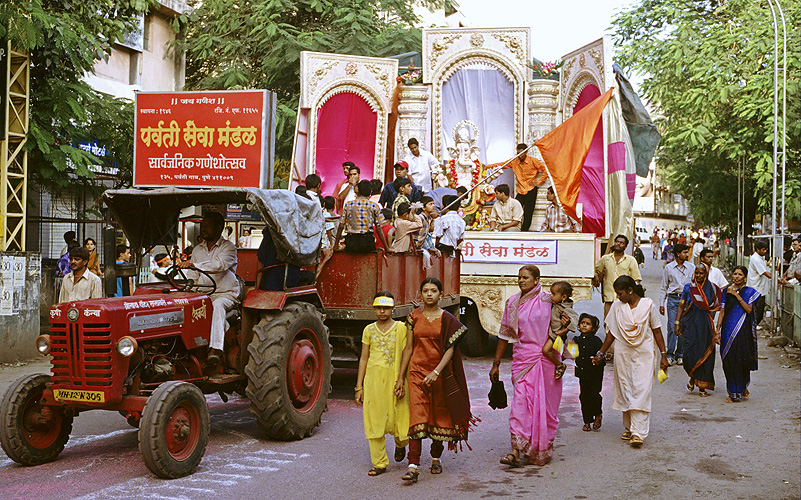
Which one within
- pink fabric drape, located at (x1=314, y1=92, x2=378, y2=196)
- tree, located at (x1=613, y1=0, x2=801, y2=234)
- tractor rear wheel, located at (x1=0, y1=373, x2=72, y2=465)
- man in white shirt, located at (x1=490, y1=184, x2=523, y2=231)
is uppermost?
tree, located at (x1=613, y1=0, x2=801, y2=234)

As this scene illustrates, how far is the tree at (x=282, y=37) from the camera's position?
23.4 meters

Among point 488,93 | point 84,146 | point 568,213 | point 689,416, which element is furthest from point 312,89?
point 689,416

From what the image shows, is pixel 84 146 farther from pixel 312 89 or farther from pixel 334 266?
pixel 334 266

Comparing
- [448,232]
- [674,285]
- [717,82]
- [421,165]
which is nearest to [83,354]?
[448,232]

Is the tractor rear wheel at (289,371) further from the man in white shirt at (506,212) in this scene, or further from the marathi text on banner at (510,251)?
the man in white shirt at (506,212)

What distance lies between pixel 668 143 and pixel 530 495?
23.9m

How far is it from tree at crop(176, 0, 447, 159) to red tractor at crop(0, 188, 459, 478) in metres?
14.4

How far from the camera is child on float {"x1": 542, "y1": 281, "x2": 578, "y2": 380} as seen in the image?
730 cm

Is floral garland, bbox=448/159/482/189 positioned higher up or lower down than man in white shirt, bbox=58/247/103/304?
higher up

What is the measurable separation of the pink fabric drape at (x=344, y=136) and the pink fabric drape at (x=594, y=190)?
17.5ft

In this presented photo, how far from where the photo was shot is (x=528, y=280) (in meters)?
7.28

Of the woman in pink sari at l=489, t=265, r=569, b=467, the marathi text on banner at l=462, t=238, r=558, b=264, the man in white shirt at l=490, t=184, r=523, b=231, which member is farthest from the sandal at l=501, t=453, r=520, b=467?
the man in white shirt at l=490, t=184, r=523, b=231

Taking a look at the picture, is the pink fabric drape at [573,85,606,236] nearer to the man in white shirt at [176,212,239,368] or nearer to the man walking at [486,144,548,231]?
the man walking at [486,144,548,231]

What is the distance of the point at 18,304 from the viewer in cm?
1314
